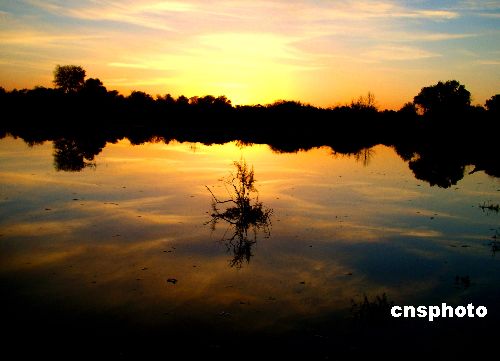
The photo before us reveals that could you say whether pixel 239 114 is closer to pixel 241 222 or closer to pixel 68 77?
pixel 68 77

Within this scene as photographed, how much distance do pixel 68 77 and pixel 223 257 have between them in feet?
400

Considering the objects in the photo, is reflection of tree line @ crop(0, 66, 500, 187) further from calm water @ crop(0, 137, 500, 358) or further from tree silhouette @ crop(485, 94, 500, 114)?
calm water @ crop(0, 137, 500, 358)

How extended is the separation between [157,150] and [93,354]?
1523 inches

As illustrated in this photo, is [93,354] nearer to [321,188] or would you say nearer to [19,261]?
[19,261]

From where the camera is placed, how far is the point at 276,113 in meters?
101

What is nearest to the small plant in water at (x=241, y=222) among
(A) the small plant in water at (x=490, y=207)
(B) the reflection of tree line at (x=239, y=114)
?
(A) the small plant in water at (x=490, y=207)

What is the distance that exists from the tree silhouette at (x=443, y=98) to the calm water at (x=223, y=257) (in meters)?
79.3

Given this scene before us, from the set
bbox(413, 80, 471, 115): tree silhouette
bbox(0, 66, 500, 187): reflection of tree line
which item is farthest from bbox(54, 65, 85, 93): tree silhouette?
bbox(413, 80, 471, 115): tree silhouette

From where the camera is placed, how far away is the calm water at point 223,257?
8.73m

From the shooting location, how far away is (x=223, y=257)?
1250 centimetres

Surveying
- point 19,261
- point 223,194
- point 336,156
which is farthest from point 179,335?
point 336,156

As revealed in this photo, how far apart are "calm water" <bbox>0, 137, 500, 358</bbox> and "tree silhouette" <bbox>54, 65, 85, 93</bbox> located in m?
104

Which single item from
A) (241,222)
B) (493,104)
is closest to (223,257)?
(241,222)

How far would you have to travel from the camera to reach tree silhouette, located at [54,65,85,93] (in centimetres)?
11838
